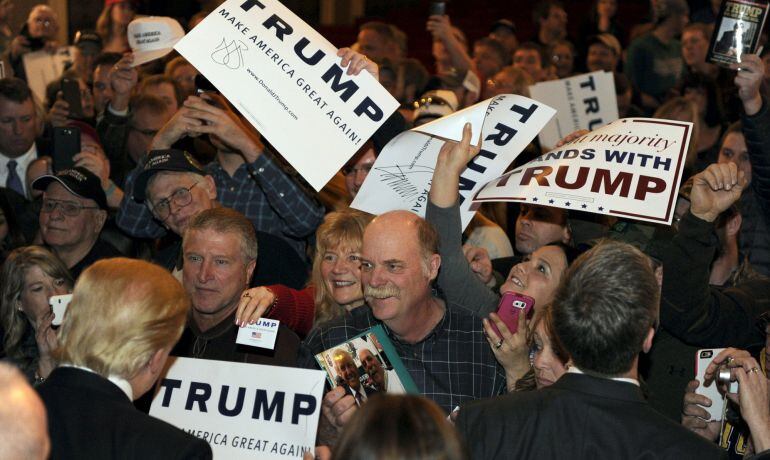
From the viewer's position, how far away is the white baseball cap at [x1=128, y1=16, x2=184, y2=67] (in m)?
6.60

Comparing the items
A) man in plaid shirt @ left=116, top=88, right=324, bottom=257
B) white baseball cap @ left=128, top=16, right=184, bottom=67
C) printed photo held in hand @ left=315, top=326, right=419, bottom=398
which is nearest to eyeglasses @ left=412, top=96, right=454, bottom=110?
man in plaid shirt @ left=116, top=88, right=324, bottom=257

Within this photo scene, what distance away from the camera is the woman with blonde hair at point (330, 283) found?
4.50 metres

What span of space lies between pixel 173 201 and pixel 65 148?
53.4 inches

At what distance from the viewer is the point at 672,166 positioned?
13.7 feet

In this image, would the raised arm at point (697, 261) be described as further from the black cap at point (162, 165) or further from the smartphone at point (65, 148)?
the smartphone at point (65, 148)

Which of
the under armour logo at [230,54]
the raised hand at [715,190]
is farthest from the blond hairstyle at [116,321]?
the raised hand at [715,190]

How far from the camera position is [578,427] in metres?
2.77

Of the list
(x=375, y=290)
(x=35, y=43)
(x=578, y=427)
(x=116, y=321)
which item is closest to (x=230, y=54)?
(x=375, y=290)

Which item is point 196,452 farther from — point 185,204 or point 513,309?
point 185,204

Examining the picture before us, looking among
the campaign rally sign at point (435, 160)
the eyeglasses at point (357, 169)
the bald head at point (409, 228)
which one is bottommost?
the bald head at point (409, 228)

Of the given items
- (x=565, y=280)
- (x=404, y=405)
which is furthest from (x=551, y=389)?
(x=404, y=405)

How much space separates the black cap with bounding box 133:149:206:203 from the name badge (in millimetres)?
1553

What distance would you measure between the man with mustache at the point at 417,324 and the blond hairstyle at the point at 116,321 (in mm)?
1216

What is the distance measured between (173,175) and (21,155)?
2.47m
